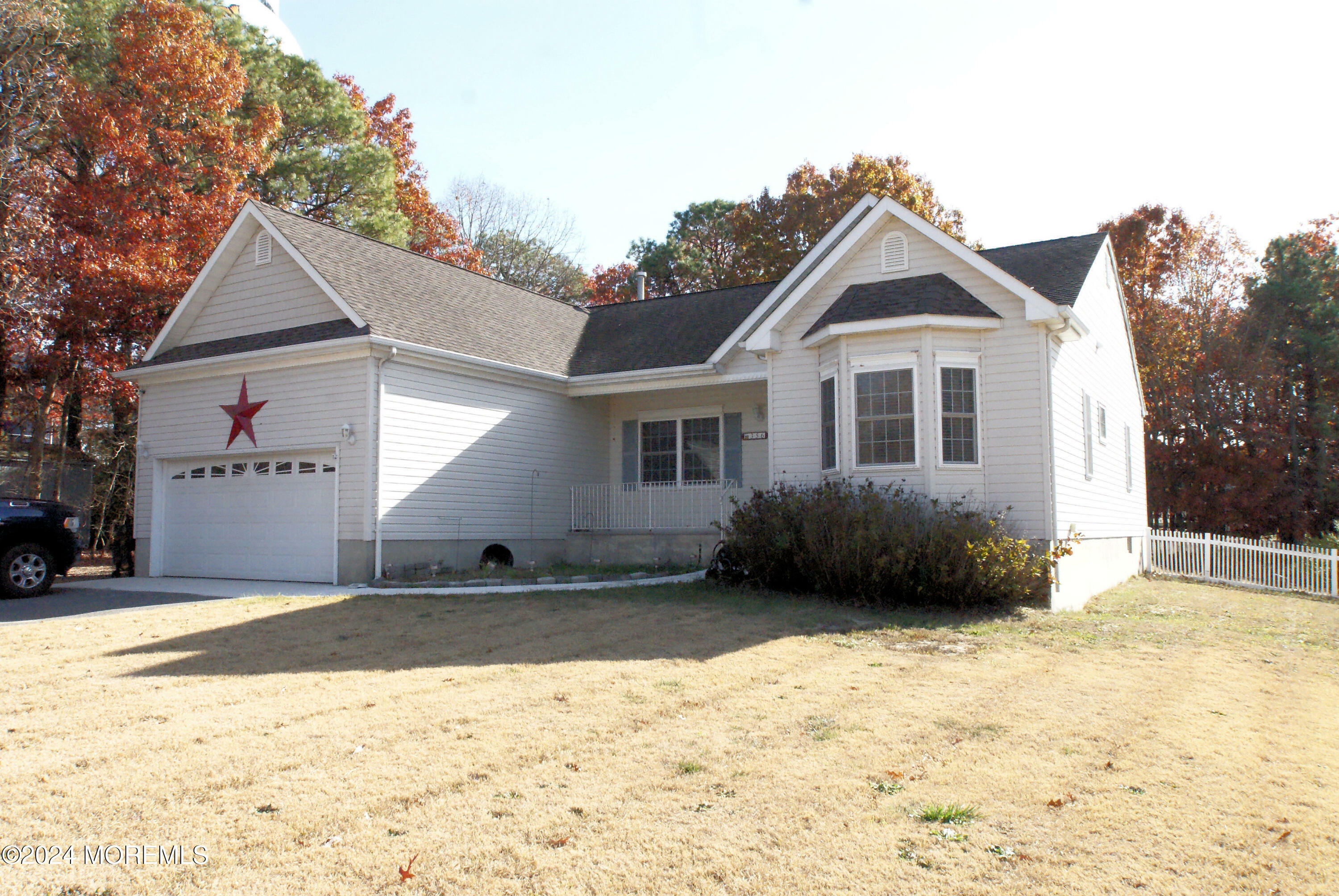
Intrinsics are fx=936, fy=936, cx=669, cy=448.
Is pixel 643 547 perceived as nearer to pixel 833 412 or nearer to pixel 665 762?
pixel 833 412

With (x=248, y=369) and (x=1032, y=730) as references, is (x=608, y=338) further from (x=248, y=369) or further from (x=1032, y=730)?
(x=1032, y=730)

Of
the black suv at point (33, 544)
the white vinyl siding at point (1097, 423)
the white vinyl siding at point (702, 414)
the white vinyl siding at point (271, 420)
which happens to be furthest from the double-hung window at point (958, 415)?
the black suv at point (33, 544)

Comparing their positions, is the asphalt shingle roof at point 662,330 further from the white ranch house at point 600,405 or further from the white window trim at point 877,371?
the white window trim at point 877,371

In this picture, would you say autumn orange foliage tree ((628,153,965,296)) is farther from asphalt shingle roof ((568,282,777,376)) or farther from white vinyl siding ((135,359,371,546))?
white vinyl siding ((135,359,371,546))

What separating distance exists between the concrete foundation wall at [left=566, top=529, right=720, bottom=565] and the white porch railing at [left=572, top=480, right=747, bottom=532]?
162mm

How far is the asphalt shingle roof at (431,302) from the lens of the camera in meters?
15.2

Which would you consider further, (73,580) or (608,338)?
(608,338)

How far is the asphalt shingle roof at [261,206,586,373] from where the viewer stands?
49.8 feet

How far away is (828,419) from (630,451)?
6.39 meters

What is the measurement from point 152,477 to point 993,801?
1649 cm

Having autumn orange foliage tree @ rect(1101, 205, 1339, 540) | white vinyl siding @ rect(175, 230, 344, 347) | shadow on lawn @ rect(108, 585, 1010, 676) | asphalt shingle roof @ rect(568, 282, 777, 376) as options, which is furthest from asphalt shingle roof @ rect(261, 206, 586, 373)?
autumn orange foliage tree @ rect(1101, 205, 1339, 540)

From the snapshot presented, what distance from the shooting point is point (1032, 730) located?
5.72 meters

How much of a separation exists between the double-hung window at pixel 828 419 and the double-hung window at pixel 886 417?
1.42 feet

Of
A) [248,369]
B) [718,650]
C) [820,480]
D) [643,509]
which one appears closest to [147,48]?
[248,369]
